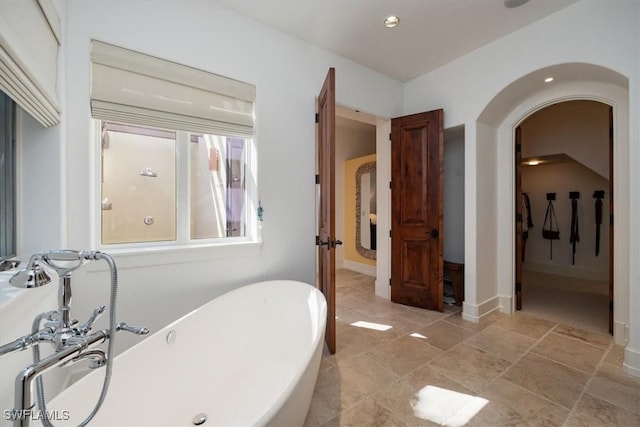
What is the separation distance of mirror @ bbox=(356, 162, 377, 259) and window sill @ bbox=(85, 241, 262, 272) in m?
2.81

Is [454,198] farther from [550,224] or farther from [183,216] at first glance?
[183,216]

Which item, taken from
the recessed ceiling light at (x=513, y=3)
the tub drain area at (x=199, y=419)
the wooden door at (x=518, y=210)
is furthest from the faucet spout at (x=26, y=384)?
the wooden door at (x=518, y=210)

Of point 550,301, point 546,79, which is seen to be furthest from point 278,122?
point 550,301

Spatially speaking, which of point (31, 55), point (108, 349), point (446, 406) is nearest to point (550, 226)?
point (446, 406)

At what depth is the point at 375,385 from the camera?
1.75 metres

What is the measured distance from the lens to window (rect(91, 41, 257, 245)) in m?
1.77

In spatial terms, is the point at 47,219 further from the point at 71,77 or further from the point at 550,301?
the point at 550,301

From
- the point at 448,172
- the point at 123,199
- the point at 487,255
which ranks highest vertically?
the point at 448,172

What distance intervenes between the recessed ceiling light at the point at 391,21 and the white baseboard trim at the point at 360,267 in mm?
3531

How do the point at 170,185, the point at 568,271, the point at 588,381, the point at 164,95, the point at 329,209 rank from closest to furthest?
the point at 588,381
the point at 164,95
the point at 329,209
the point at 170,185
the point at 568,271

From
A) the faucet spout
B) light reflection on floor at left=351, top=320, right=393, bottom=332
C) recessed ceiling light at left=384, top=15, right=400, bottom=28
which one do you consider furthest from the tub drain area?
recessed ceiling light at left=384, top=15, right=400, bottom=28

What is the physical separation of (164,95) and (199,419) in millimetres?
2082

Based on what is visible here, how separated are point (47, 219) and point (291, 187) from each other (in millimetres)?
1646

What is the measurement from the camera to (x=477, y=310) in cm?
277
